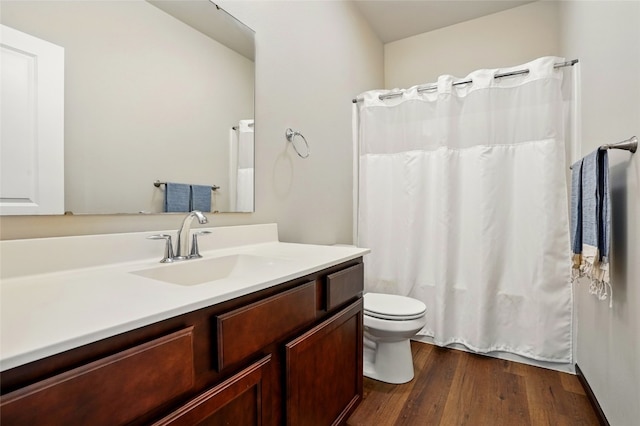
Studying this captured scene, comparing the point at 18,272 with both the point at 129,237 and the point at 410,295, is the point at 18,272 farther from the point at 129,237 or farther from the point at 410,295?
the point at 410,295

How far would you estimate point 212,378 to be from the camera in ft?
2.44

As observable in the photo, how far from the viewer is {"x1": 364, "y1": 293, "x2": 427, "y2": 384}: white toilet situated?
1739mm

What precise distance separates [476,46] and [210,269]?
2.84m

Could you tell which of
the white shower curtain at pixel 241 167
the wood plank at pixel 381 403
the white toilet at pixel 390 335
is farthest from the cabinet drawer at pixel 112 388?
the white toilet at pixel 390 335

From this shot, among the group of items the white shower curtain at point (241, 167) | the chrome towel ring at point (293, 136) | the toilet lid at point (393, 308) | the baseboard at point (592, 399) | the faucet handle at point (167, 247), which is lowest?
the baseboard at point (592, 399)

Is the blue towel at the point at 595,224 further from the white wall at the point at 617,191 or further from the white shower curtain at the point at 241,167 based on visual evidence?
the white shower curtain at the point at 241,167

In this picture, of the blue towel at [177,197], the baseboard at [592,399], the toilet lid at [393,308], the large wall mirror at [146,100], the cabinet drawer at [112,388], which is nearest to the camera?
the cabinet drawer at [112,388]

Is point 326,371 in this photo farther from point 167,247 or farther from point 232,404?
point 167,247

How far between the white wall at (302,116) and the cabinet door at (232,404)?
670 mm

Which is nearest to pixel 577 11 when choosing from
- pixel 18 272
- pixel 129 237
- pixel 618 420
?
pixel 618 420

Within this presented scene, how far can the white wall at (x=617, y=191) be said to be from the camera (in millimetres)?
1139

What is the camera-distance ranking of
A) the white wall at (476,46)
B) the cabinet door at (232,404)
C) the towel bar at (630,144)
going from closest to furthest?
the cabinet door at (232,404) < the towel bar at (630,144) < the white wall at (476,46)

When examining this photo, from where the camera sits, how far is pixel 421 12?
2.64 meters

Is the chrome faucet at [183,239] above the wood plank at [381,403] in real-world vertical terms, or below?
above
